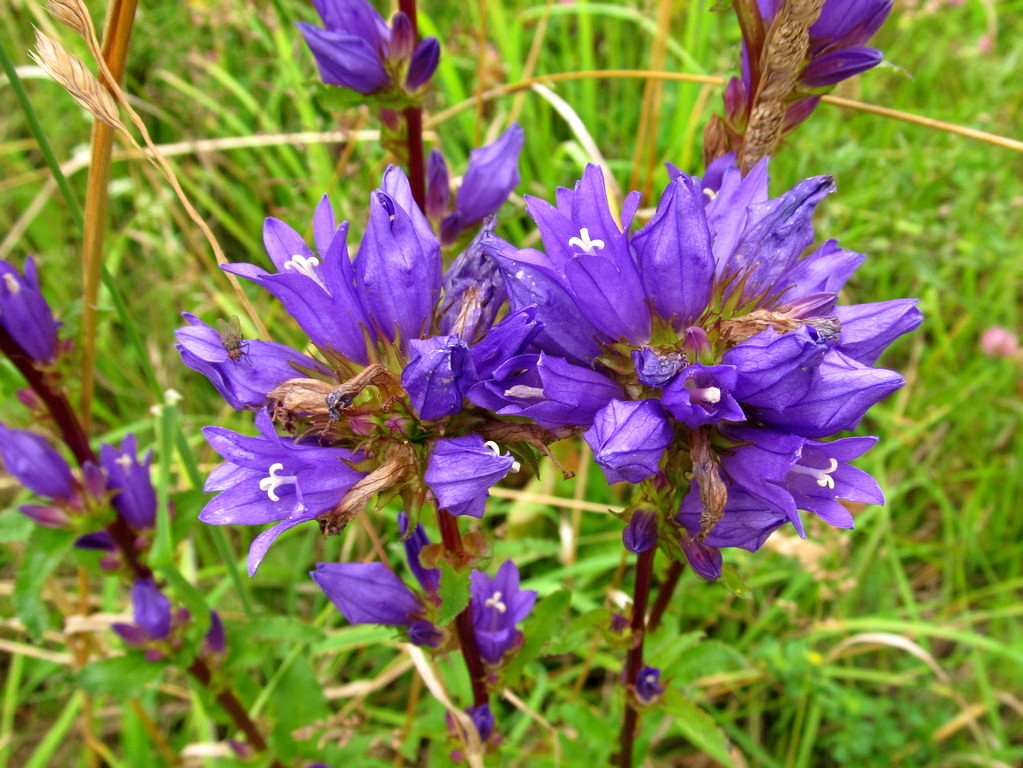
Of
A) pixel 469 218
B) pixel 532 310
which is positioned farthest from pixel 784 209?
pixel 469 218

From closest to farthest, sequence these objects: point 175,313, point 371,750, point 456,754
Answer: point 456,754, point 371,750, point 175,313

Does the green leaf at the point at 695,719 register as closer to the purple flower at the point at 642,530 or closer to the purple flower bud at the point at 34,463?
the purple flower at the point at 642,530

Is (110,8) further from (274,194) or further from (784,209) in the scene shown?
(274,194)

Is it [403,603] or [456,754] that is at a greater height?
[403,603]

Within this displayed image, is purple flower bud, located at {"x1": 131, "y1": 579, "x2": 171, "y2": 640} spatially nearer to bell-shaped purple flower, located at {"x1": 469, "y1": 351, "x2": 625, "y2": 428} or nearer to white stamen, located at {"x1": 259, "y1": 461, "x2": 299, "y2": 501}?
white stamen, located at {"x1": 259, "y1": 461, "x2": 299, "y2": 501}

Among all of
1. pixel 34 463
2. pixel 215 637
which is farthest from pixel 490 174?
pixel 215 637

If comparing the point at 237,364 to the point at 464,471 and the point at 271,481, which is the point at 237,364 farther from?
the point at 464,471
